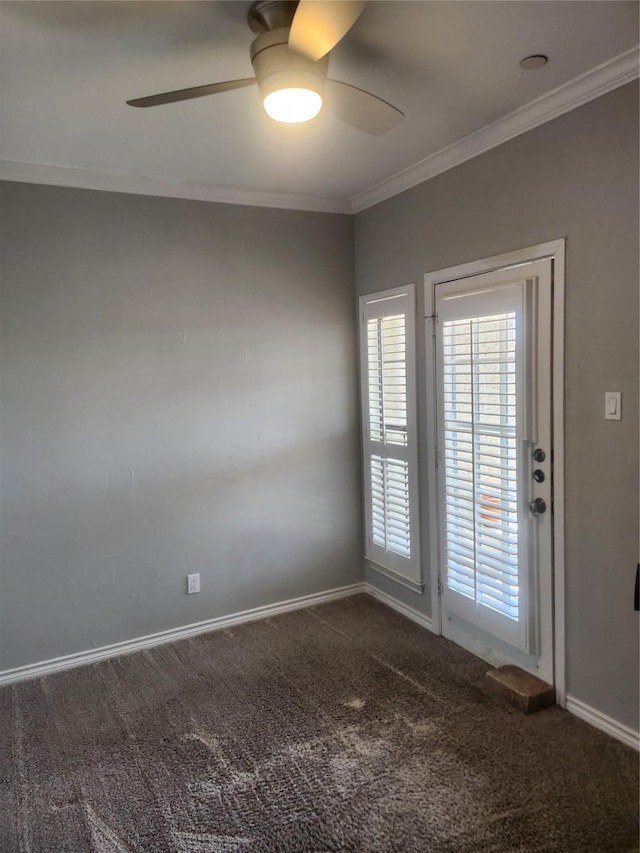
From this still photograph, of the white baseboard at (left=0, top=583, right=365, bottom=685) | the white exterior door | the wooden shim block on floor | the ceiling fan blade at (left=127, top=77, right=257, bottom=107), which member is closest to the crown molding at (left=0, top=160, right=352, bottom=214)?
the white exterior door

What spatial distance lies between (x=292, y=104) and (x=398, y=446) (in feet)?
6.82

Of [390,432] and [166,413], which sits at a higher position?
[166,413]

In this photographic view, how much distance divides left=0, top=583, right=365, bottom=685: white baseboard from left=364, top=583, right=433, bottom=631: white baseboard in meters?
0.08

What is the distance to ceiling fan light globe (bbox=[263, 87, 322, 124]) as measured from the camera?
1742 millimetres

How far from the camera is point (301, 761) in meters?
2.26

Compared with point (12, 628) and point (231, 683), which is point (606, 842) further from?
point (12, 628)

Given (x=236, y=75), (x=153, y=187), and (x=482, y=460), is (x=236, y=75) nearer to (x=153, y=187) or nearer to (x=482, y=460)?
(x=153, y=187)

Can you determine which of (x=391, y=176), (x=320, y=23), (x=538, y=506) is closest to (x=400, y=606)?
(x=538, y=506)

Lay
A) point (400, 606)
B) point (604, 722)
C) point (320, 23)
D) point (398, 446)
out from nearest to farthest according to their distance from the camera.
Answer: point (320, 23) < point (604, 722) < point (398, 446) < point (400, 606)

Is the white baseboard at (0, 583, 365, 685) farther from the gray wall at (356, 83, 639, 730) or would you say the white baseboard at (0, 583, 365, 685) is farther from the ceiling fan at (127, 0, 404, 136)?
the ceiling fan at (127, 0, 404, 136)

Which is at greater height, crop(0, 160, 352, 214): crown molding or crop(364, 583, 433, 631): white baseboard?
crop(0, 160, 352, 214): crown molding

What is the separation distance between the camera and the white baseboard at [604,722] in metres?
2.23

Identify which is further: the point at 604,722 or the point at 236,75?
the point at 604,722

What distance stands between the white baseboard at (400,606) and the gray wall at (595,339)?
0.98 metres
